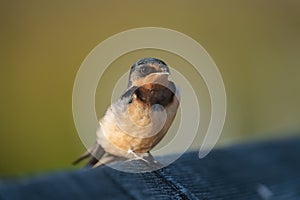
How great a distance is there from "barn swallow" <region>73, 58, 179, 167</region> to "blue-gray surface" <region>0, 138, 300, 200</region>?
106 mm

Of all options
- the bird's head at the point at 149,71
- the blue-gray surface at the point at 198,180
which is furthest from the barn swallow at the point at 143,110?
the blue-gray surface at the point at 198,180

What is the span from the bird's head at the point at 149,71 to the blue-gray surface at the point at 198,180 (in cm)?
22

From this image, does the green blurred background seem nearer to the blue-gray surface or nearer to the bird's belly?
the blue-gray surface

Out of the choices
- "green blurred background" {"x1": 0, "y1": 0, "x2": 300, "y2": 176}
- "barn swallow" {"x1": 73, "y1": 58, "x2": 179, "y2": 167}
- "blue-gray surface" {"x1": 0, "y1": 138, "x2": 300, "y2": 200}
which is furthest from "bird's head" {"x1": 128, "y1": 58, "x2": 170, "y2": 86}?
"green blurred background" {"x1": 0, "y1": 0, "x2": 300, "y2": 176}

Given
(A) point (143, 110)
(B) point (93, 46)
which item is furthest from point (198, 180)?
(B) point (93, 46)

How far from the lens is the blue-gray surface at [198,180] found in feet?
5.20

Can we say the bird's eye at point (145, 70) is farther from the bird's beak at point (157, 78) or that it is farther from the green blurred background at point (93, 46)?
the green blurred background at point (93, 46)

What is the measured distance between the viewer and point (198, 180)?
203cm

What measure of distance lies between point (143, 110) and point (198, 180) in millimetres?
231

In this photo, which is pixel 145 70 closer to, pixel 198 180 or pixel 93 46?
pixel 198 180

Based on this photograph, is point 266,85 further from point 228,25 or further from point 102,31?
point 102,31

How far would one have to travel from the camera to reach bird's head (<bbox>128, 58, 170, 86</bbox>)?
1972 mm

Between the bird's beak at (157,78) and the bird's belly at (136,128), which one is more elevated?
the bird's beak at (157,78)

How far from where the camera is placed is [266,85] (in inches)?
233
